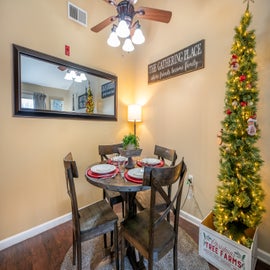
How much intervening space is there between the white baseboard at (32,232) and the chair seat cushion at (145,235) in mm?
1269

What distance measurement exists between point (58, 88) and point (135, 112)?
123 cm

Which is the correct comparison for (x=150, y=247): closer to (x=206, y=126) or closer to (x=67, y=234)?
(x=67, y=234)

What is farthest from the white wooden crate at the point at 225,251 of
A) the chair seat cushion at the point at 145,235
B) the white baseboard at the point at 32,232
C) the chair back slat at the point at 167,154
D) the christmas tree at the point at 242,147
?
the white baseboard at the point at 32,232

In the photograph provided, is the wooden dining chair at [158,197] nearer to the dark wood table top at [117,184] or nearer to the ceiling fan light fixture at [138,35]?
the dark wood table top at [117,184]

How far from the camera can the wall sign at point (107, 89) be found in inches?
98.5

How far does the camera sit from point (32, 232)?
1829 mm

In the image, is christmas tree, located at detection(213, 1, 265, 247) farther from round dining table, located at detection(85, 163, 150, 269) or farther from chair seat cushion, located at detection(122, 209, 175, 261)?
round dining table, located at detection(85, 163, 150, 269)

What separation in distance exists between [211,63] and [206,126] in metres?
0.75

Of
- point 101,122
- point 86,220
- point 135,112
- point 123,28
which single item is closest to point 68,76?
point 101,122

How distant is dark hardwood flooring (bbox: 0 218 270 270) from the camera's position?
57.1 inches

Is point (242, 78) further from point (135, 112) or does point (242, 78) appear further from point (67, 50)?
point (67, 50)

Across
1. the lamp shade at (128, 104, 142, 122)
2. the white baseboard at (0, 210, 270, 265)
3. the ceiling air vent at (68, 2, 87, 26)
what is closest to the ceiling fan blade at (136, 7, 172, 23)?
the ceiling air vent at (68, 2, 87, 26)

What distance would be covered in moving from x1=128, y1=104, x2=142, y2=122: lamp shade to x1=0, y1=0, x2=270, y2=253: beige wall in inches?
8.9

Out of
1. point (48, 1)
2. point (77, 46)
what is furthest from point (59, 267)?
point (48, 1)
